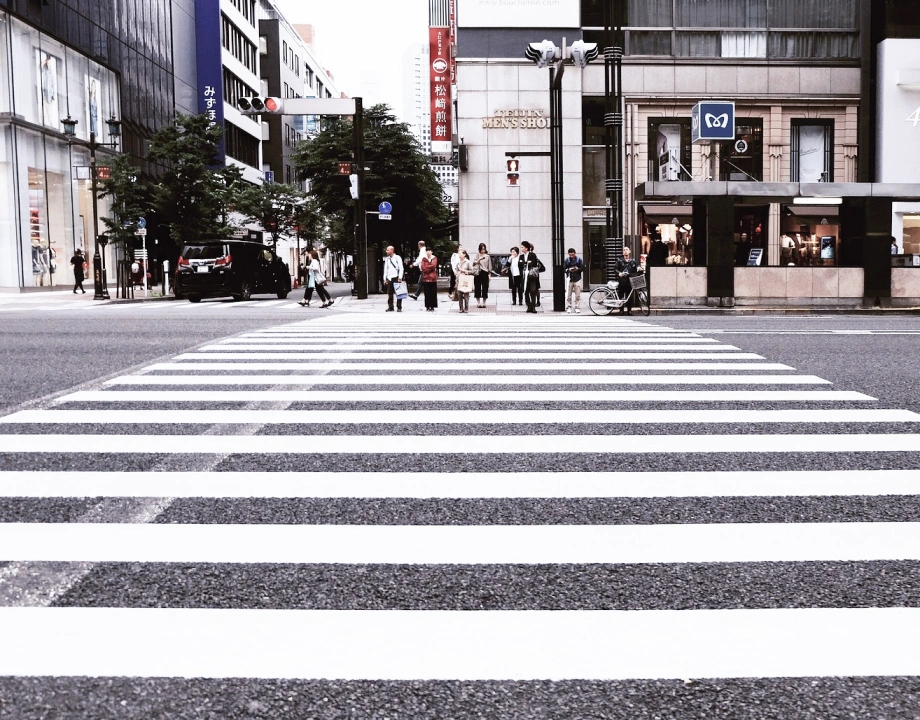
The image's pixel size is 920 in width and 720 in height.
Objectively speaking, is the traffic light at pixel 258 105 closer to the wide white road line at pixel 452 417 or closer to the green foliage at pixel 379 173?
the green foliage at pixel 379 173

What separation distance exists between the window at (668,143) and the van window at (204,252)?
16.2 meters

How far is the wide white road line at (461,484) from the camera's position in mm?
5016

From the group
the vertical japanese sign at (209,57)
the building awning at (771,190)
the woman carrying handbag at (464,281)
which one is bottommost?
the woman carrying handbag at (464,281)

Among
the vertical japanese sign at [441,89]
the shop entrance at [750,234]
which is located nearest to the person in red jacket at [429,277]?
the shop entrance at [750,234]

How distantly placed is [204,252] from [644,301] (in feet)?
52.8

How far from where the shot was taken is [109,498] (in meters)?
4.92

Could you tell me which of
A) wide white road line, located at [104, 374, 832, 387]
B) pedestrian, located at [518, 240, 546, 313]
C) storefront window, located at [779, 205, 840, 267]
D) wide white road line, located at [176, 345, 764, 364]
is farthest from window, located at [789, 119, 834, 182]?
wide white road line, located at [104, 374, 832, 387]

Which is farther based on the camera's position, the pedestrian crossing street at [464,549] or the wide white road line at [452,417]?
the wide white road line at [452,417]

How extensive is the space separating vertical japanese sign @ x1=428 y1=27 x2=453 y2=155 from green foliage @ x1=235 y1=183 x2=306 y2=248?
9367 mm

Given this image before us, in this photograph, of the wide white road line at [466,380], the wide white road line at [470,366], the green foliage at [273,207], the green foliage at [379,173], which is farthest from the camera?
the green foliage at [273,207]

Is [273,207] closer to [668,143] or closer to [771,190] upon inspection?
[668,143]

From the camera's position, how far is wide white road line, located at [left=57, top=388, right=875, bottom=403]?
826cm

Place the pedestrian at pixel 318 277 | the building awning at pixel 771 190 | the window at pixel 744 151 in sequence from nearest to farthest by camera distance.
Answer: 1. the building awning at pixel 771 190
2. the pedestrian at pixel 318 277
3. the window at pixel 744 151

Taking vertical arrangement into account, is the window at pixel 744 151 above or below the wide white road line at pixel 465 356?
above
